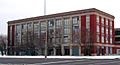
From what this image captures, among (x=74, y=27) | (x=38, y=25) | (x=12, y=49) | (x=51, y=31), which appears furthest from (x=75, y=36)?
(x=12, y=49)

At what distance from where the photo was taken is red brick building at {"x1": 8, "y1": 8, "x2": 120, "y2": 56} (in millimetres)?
85625

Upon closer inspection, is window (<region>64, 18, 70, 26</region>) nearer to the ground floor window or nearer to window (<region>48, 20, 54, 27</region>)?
window (<region>48, 20, 54, 27</region>)

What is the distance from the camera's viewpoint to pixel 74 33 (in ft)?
289

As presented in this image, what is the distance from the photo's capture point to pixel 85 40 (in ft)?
273

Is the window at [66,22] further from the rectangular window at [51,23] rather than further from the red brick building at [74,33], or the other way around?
the rectangular window at [51,23]

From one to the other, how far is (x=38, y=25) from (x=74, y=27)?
17494 mm

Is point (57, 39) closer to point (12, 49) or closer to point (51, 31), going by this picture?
point (51, 31)

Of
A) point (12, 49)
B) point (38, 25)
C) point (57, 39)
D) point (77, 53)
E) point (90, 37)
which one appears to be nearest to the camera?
point (90, 37)

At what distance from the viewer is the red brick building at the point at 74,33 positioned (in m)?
85.6

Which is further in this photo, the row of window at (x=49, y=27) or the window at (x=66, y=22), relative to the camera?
the window at (x=66, y=22)

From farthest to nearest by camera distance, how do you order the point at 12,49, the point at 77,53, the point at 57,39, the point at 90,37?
the point at 12,49, the point at 57,39, the point at 77,53, the point at 90,37

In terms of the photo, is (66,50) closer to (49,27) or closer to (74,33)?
(74,33)

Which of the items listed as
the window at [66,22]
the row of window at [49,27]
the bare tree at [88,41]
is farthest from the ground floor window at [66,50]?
the bare tree at [88,41]

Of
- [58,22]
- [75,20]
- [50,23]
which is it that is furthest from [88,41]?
[50,23]
